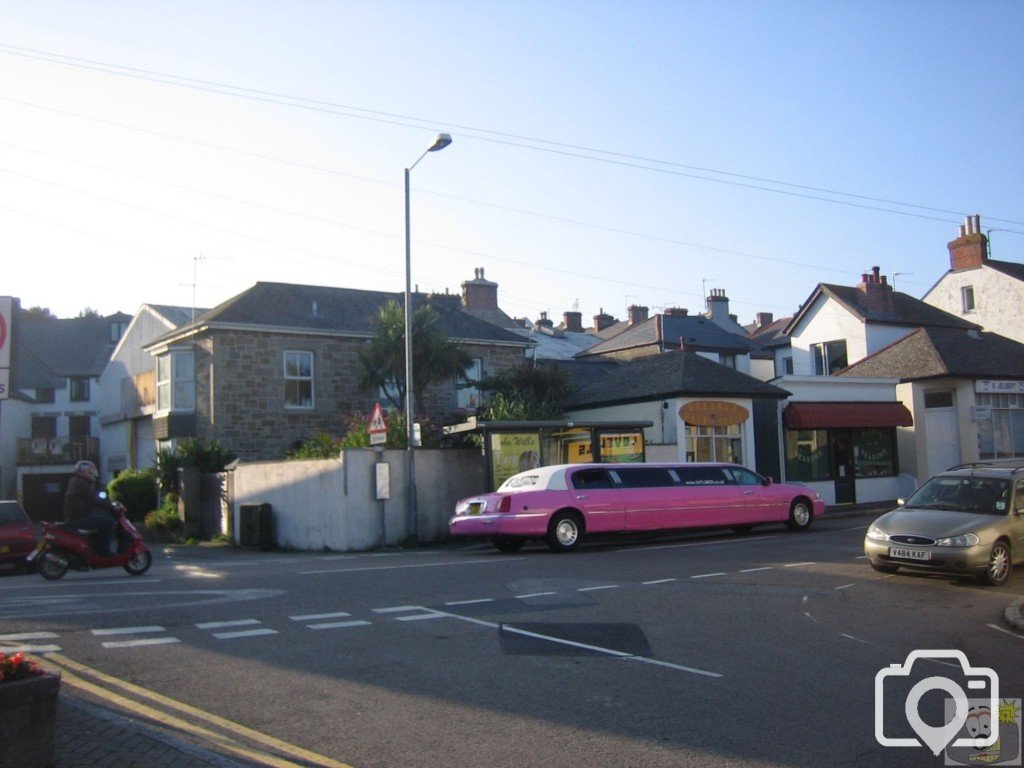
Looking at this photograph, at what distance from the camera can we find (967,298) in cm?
4556

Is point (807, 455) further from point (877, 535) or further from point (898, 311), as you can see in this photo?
point (877, 535)

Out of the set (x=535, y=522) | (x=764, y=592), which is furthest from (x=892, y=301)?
(x=764, y=592)

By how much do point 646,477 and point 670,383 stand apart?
7845 millimetres

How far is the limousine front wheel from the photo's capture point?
17.8 metres

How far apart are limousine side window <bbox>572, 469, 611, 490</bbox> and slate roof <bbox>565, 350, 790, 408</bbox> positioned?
312 inches

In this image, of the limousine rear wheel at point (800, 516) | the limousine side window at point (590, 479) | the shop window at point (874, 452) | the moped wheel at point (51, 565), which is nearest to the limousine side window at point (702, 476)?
the limousine side window at point (590, 479)

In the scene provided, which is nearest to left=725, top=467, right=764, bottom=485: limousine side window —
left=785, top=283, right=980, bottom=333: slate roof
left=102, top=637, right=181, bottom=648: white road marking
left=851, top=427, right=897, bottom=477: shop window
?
left=851, top=427, right=897, bottom=477: shop window

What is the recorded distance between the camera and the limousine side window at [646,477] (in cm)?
1891

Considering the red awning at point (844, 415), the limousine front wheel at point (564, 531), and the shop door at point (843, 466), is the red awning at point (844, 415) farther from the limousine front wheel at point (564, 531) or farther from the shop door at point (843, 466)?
the limousine front wheel at point (564, 531)

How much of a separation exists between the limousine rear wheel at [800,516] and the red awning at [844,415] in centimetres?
728

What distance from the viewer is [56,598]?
12.1 metres

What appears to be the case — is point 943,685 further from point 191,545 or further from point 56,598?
point 191,545

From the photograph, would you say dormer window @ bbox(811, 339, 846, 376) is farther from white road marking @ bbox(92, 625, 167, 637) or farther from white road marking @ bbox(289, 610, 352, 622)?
white road marking @ bbox(92, 625, 167, 637)

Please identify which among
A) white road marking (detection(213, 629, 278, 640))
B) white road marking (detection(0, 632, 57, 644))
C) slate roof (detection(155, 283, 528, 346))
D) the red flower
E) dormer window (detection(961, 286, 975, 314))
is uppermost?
dormer window (detection(961, 286, 975, 314))
